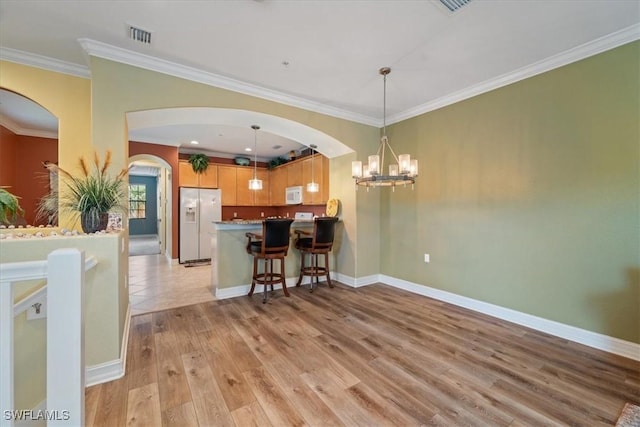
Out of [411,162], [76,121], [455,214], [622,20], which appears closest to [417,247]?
[455,214]

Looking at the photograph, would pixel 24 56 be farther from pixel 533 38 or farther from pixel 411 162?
pixel 533 38

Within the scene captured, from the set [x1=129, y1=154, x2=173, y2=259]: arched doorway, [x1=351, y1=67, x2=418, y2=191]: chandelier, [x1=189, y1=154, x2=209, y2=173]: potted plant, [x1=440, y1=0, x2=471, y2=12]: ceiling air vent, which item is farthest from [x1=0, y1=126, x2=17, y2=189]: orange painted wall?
[x1=440, y1=0, x2=471, y2=12]: ceiling air vent

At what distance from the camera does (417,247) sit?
4035mm

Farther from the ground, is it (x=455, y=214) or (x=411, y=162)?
(x=411, y=162)

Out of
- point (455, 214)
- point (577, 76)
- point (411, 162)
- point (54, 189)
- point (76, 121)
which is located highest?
point (577, 76)

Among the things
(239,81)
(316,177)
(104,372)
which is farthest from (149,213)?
(104,372)

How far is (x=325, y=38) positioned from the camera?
242 centimetres

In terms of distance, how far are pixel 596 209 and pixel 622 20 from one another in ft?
5.24

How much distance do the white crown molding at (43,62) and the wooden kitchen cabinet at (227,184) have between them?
13.4 feet

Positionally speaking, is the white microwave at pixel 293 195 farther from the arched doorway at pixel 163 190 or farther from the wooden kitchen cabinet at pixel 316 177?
the arched doorway at pixel 163 190

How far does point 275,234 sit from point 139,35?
2504 mm

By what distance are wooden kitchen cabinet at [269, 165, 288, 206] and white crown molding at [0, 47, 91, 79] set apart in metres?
4.51

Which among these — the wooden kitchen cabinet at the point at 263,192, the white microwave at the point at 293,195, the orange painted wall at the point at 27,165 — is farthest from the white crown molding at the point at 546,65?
the orange painted wall at the point at 27,165

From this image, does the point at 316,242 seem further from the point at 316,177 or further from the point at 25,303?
the point at 25,303
